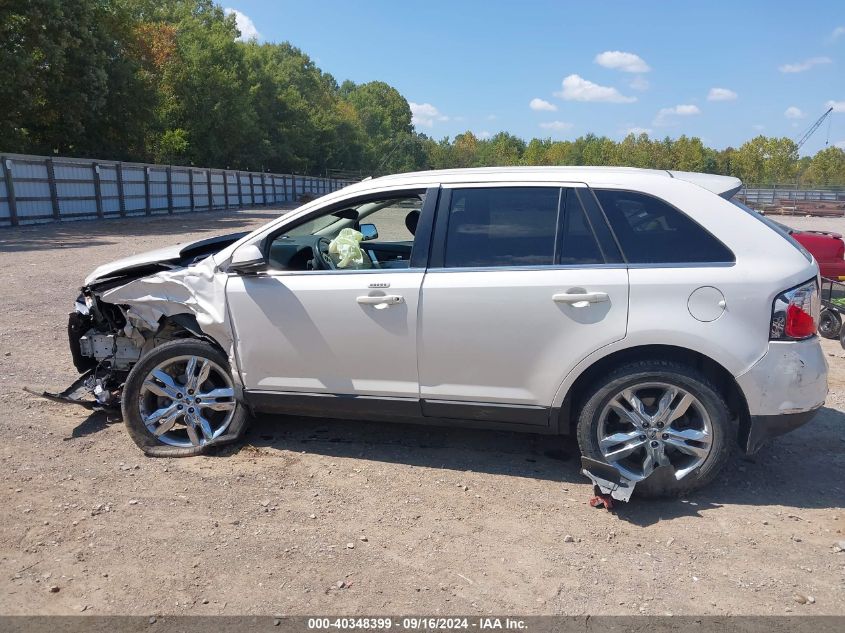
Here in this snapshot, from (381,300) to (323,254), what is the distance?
0.98 meters

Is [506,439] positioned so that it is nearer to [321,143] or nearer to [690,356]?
[690,356]

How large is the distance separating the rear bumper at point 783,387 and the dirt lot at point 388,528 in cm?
52

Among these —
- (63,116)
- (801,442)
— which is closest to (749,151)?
(63,116)

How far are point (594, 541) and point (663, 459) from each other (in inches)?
27.2

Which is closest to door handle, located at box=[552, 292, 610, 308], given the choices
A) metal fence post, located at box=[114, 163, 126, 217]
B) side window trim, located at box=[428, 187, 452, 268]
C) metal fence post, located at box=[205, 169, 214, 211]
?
side window trim, located at box=[428, 187, 452, 268]

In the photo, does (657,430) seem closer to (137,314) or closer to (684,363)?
(684,363)

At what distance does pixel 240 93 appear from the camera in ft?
190

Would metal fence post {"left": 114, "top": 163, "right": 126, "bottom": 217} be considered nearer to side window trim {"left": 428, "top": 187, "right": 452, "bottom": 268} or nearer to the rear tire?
the rear tire

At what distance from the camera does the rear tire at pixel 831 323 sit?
801 centimetres

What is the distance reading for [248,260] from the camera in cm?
411

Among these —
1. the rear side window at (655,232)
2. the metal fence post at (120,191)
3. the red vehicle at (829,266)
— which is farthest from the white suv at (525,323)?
the metal fence post at (120,191)

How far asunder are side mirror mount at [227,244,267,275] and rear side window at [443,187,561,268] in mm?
1154

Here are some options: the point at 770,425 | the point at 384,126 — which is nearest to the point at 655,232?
the point at 770,425

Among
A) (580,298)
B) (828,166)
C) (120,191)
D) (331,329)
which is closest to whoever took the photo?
(580,298)
